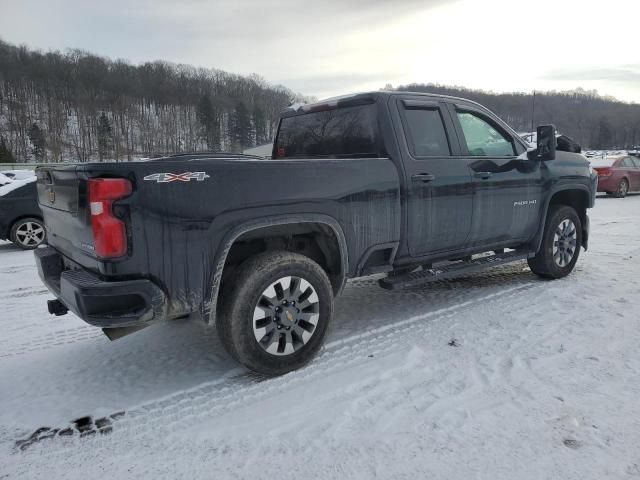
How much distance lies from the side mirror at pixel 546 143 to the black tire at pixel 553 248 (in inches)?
27.7

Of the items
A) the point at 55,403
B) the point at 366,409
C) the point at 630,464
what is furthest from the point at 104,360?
the point at 630,464

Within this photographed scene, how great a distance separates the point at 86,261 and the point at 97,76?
11082 centimetres

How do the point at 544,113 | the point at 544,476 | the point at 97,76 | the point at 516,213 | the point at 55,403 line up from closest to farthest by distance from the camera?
the point at 544,476 < the point at 55,403 < the point at 516,213 < the point at 97,76 < the point at 544,113

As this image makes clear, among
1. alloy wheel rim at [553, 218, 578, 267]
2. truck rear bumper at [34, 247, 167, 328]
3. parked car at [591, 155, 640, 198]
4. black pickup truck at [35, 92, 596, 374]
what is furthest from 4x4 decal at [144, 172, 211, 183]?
parked car at [591, 155, 640, 198]

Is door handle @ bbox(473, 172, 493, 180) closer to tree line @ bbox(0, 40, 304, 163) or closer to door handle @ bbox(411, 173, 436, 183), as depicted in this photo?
door handle @ bbox(411, 173, 436, 183)

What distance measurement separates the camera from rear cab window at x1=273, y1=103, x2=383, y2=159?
3.78m

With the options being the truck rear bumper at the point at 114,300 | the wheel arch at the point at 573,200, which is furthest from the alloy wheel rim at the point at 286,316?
the wheel arch at the point at 573,200

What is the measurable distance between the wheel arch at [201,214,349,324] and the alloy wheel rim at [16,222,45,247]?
7293mm

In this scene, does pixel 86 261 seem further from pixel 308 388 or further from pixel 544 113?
pixel 544 113

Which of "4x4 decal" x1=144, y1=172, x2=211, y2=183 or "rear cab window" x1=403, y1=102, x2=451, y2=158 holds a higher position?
"rear cab window" x1=403, y1=102, x2=451, y2=158

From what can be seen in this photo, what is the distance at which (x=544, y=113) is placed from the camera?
381 feet

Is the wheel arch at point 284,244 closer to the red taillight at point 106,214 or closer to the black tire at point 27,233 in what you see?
the red taillight at point 106,214

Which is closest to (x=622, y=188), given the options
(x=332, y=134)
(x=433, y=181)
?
(x=433, y=181)

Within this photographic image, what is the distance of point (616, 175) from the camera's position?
15.5 metres
